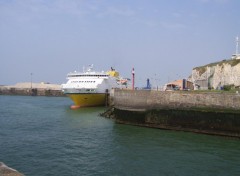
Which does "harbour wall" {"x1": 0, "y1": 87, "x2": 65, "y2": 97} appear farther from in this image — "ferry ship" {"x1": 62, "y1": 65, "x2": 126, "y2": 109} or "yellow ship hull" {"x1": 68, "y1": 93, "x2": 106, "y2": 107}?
"yellow ship hull" {"x1": 68, "y1": 93, "x2": 106, "y2": 107}

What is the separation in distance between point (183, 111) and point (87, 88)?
88.0 feet

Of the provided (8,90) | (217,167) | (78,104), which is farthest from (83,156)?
(8,90)

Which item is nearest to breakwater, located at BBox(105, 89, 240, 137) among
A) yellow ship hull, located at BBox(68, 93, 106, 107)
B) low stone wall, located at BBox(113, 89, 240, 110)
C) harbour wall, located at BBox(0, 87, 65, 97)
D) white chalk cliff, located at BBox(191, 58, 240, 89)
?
low stone wall, located at BBox(113, 89, 240, 110)

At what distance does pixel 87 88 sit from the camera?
47.9 meters

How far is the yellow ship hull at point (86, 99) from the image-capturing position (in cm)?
4766

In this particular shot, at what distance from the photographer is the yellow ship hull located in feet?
156

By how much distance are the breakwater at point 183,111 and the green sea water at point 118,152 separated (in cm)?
83

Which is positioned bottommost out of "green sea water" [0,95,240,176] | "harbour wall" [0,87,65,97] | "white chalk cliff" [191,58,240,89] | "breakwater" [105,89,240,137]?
"green sea water" [0,95,240,176]

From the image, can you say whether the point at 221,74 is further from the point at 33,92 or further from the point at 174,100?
the point at 33,92

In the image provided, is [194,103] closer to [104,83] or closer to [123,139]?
[123,139]

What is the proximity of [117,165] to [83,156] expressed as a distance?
2521 mm

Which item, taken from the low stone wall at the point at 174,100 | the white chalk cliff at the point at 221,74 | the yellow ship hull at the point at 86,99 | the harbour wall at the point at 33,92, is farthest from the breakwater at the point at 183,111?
the harbour wall at the point at 33,92

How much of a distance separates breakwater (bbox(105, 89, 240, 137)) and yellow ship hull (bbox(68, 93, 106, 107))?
20.0 meters

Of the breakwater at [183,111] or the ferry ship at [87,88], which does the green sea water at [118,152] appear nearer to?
the breakwater at [183,111]
